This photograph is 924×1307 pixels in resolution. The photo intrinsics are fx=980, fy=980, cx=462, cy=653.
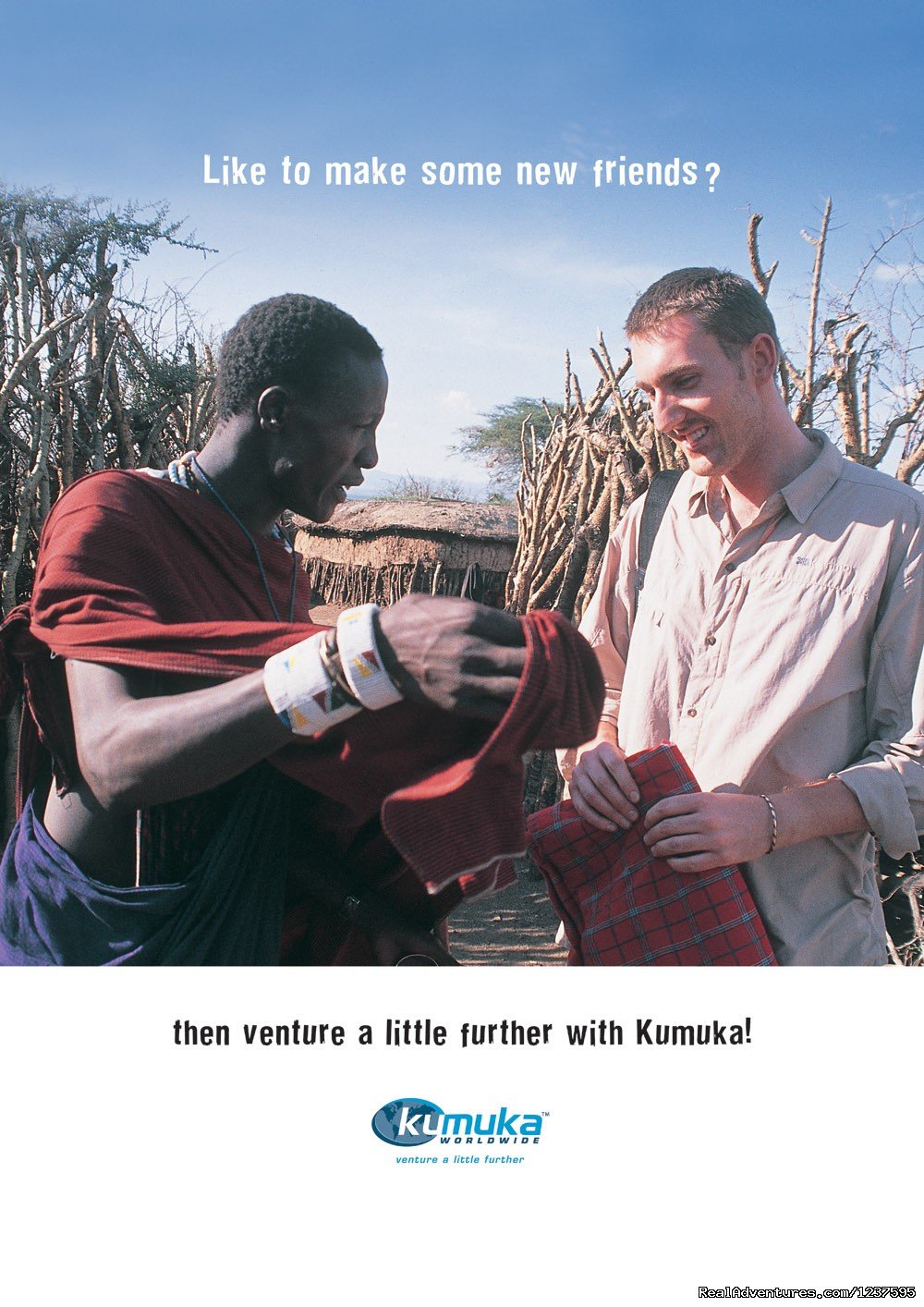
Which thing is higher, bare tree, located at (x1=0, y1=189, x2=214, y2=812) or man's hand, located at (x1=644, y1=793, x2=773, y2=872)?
bare tree, located at (x1=0, y1=189, x2=214, y2=812)

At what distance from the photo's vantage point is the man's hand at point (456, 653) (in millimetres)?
1049

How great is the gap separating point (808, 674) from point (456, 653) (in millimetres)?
724

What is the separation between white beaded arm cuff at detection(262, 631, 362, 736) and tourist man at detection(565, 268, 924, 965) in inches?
23.6

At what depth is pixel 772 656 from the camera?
1.56 metres

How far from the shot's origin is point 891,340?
8.14ft

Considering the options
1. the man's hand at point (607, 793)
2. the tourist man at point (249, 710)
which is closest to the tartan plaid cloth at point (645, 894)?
the man's hand at point (607, 793)

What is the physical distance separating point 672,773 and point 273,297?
926 millimetres

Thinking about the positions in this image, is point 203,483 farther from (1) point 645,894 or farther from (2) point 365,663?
(1) point 645,894

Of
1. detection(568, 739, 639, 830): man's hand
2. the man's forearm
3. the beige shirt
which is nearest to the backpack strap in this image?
the beige shirt

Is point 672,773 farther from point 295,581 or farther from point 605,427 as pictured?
point 605,427

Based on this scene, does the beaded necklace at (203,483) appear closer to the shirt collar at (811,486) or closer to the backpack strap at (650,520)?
the backpack strap at (650,520)

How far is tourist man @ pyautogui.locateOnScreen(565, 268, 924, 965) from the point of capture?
1.50 m

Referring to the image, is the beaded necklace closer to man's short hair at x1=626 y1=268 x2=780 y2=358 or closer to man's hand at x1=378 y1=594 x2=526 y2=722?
man's hand at x1=378 y1=594 x2=526 y2=722
